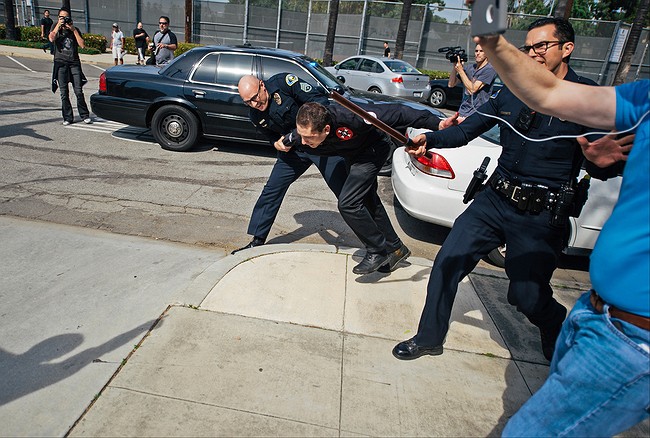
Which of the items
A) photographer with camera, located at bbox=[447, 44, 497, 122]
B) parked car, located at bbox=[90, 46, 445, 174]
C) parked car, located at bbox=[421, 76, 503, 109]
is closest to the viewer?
photographer with camera, located at bbox=[447, 44, 497, 122]

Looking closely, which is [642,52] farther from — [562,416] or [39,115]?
[562,416]

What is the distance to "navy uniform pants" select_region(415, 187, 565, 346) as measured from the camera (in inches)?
108

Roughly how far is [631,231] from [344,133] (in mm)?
2399

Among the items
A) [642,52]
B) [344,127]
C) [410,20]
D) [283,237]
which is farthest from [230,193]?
[642,52]

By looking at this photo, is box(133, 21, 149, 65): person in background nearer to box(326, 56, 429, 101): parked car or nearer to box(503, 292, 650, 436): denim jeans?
box(326, 56, 429, 101): parked car

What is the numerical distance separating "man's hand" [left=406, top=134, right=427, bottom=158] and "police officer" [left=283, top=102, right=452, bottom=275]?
611mm

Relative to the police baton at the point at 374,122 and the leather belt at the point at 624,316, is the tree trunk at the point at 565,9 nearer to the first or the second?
the police baton at the point at 374,122

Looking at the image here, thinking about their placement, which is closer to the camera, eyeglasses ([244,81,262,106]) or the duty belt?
the duty belt

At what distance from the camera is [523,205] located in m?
2.74

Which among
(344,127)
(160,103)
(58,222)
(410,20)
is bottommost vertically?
(58,222)

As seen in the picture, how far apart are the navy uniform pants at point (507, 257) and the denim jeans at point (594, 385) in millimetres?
1023

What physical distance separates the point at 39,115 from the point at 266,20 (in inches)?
785

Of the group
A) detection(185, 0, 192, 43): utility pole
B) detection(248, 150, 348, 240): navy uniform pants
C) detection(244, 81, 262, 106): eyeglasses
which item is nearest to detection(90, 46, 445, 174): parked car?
detection(248, 150, 348, 240): navy uniform pants

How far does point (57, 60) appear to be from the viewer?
829cm
